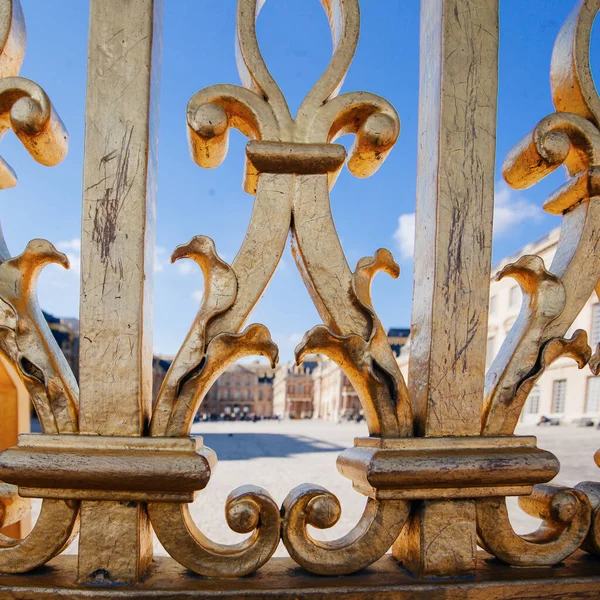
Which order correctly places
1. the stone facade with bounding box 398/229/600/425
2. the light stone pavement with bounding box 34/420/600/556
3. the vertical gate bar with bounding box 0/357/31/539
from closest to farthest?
the vertical gate bar with bounding box 0/357/31/539 → the light stone pavement with bounding box 34/420/600/556 → the stone facade with bounding box 398/229/600/425

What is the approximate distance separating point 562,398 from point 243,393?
228ft

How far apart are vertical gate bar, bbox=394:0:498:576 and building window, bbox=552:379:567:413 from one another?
108ft

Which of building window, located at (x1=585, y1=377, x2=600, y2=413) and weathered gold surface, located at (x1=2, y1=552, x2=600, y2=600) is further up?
weathered gold surface, located at (x1=2, y1=552, x2=600, y2=600)

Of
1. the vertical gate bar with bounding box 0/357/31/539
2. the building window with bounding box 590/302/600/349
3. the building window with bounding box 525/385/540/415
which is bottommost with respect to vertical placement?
the building window with bounding box 525/385/540/415

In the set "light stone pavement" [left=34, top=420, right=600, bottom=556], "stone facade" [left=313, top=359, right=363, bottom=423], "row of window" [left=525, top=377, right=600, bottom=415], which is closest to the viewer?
"light stone pavement" [left=34, top=420, right=600, bottom=556]

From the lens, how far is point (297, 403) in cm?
8444

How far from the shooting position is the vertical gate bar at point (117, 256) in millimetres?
866

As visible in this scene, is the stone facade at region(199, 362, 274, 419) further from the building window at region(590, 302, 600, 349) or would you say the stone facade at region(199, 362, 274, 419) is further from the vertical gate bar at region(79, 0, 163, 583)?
the vertical gate bar at region(79, 0, 163, 583)

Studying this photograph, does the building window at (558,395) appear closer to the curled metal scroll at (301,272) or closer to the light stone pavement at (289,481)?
the light stone pavement at (289,481)

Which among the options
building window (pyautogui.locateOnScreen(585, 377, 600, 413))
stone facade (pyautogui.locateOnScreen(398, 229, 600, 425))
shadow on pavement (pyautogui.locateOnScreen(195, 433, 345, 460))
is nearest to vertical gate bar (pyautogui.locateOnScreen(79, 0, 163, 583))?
shadow on pavement (pyautogui.locateOnScreen(195, 433, 345, 460))

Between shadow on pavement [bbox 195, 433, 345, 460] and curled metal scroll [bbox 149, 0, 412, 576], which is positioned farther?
shadow on pavement [bbox 195, 433, 345, 460]

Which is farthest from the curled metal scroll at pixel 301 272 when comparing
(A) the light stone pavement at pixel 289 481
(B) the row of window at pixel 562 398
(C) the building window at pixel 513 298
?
(C) the building window at pixel 513 298

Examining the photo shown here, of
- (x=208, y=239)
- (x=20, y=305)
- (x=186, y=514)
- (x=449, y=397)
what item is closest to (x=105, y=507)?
(x=186, y=514)

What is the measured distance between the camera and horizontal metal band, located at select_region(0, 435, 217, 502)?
0.83m
